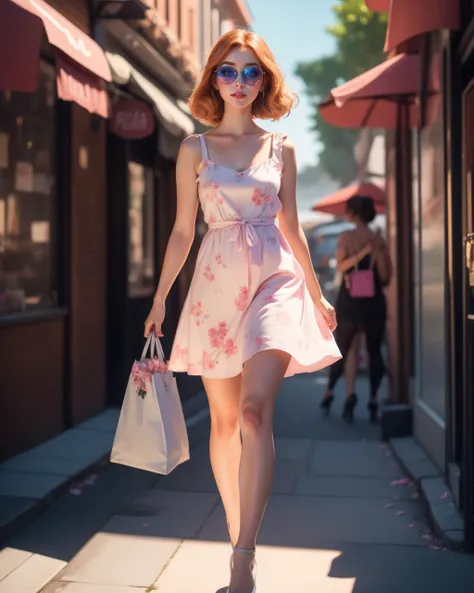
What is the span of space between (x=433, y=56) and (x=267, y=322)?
12.6ft

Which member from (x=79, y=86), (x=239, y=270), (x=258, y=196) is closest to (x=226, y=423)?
(x=239, y=270)

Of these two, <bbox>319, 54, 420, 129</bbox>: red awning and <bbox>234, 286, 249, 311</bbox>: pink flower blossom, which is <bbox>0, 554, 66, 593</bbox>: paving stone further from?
<bbox>319, 54, 420, 129</bbox>: red awning

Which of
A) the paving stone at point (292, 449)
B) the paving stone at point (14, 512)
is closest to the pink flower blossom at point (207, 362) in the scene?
the paving stone at point (14, 512)

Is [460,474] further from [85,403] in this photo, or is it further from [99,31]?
[99,31]

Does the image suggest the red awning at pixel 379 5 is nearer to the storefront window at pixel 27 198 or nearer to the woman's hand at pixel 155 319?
the storefront window at pixel 27 198

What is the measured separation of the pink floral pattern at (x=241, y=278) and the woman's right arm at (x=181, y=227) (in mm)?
65

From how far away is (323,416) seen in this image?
9.55 meters

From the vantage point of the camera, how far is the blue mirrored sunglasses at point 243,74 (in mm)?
4012

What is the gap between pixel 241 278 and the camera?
3902 millimetres

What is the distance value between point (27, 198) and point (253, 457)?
169 inches

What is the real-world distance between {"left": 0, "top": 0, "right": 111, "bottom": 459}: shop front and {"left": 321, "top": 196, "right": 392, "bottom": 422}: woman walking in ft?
7.50

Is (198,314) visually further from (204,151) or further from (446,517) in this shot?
(446,517)

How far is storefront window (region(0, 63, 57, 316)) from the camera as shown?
698cm

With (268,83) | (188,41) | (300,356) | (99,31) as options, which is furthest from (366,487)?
(188,41)
